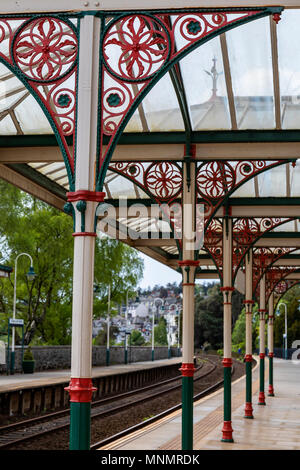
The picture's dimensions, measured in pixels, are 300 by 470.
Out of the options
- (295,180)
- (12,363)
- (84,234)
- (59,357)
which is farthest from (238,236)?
(59,357)

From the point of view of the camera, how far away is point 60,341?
3697 cm

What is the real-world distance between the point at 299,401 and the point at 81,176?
18903mm

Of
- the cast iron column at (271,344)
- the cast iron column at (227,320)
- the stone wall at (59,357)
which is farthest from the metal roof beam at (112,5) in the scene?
the stone wall at (59,357)

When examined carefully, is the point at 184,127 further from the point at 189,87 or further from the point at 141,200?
the point at 141,200

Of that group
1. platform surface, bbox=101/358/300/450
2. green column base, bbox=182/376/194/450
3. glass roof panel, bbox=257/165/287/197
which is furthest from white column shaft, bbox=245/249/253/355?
green column base, bbox=182/376/194/450

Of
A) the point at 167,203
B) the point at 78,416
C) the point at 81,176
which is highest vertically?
the point at 167,203

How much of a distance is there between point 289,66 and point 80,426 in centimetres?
625

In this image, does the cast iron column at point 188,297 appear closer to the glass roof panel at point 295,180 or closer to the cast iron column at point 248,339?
the glass roof panel at point 295,180

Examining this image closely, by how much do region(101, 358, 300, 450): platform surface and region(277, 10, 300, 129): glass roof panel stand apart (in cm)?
620

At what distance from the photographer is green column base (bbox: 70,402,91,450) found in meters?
5.37

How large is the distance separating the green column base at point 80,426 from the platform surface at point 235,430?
6.90m

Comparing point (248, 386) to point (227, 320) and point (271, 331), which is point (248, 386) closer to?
point (227, 320)

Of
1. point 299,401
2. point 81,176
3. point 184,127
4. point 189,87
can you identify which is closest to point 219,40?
point 189,87

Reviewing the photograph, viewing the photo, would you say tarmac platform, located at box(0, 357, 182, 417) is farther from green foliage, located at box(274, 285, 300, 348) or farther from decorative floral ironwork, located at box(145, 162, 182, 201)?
green foliage, located at box(274, 285, 300, 348)
